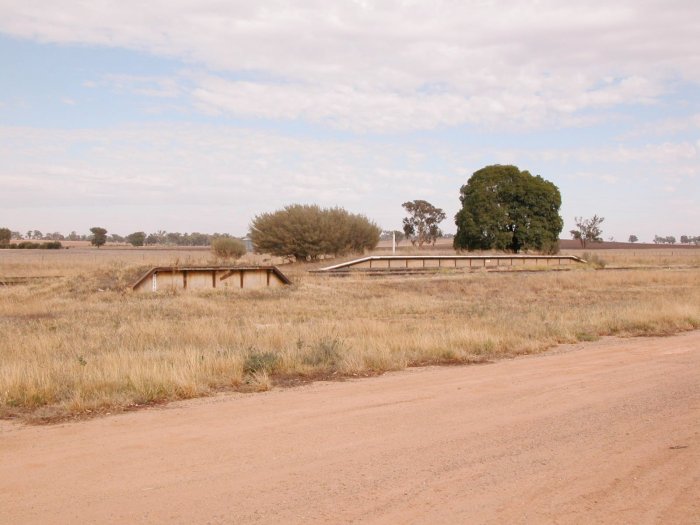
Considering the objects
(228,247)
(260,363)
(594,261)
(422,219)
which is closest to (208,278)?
(260,363)

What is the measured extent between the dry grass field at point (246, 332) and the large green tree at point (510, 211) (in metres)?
28.7

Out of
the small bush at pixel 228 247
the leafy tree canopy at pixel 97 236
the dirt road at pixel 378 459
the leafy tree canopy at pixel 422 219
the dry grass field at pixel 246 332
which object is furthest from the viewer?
the leafy tree canopy at pixel 97 236

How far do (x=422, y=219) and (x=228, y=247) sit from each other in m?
44.3

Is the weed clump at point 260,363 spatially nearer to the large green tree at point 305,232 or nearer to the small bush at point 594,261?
the large green tree at point 305,232

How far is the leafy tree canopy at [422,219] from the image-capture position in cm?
9719

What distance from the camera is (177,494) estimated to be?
5902 mm

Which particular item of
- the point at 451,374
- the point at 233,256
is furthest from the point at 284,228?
the point at 451,374

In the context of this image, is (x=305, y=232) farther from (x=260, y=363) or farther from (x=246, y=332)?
(x=260, y=363)

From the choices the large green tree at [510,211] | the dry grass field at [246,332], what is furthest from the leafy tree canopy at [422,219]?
the dry grass field at [246,332]

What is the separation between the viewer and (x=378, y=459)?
22.3 ft

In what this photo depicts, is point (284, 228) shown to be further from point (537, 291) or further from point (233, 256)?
point (537, 291)

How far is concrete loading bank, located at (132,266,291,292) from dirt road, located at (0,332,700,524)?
69.9 feet

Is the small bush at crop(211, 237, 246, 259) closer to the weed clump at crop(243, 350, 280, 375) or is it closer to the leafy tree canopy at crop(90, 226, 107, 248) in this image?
the weed clump at crop(243, 350, 280, 375)

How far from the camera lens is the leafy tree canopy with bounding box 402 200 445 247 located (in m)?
97.2
